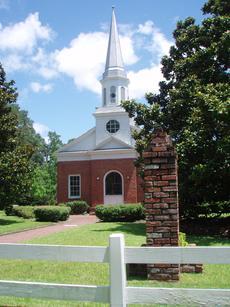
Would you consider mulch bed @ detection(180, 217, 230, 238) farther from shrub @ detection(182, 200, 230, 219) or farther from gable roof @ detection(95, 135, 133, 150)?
gable roof @ detection(95, 135, 133, 150)

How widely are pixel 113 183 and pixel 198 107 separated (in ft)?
61.0

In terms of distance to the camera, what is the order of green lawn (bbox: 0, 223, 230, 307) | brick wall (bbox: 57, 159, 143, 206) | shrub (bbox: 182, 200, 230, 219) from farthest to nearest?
brick wall (bbox: 57, 159, 143, 206) → shrub (bbox: 182, 200, 230, 219) → green lawn (bbox: 0, 223, 230, 307)

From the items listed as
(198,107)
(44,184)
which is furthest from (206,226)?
(44,184)

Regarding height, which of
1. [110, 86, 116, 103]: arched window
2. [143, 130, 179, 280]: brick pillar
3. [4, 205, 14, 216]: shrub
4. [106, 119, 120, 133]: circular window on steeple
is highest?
[110, 86, 116, 103]: arched window

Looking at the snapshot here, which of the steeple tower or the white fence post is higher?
the steeple tower

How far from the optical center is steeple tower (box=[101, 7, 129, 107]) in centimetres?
3697

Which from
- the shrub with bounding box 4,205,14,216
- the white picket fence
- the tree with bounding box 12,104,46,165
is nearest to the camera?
the white picket fence

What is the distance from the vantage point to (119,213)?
2464 centimetres

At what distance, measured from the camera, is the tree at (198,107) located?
15359mm

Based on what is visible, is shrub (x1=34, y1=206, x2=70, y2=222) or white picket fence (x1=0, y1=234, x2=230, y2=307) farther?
shrub (x1=34, y1=206, x2=70, y2=222)

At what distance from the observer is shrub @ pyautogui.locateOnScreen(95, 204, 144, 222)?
2469 cm

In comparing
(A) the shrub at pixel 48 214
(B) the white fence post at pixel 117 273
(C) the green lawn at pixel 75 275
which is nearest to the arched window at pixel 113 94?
(A) the shrub at pixel 48 214

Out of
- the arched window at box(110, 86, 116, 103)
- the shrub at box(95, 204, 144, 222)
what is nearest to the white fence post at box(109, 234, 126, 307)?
the shrub at box(95, 204, 144, 222)

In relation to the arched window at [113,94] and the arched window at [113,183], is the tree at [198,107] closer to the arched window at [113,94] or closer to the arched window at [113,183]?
the arched window at [113,183]
